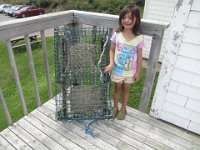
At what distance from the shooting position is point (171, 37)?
2.12 meters

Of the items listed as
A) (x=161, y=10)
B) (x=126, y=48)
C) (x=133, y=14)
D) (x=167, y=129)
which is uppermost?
(x=133, y=14)

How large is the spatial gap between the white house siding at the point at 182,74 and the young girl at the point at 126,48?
314 millimetres

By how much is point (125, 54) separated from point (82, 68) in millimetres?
458

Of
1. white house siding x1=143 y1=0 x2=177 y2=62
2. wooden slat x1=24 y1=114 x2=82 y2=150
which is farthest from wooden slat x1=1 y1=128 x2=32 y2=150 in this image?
white house siding x1=143 y1=0 x2=177 y2=62

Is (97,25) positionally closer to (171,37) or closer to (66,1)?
(171,37)

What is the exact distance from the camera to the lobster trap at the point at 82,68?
2.19m

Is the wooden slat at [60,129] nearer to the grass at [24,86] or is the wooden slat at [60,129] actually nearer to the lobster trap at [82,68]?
the lobster trap at [82,68]

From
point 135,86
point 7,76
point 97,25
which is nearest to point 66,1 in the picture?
point 7,76

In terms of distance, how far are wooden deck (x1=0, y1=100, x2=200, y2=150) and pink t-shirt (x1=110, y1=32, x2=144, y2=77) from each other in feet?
2.09

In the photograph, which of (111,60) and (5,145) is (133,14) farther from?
(5,145)

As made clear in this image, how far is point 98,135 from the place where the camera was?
233 centimetres

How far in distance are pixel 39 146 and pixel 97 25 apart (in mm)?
1440

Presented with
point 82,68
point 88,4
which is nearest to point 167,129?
point 82,68

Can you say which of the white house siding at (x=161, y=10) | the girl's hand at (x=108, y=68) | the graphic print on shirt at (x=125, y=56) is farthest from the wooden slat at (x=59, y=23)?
the white house siding at (x=161, y=10)
